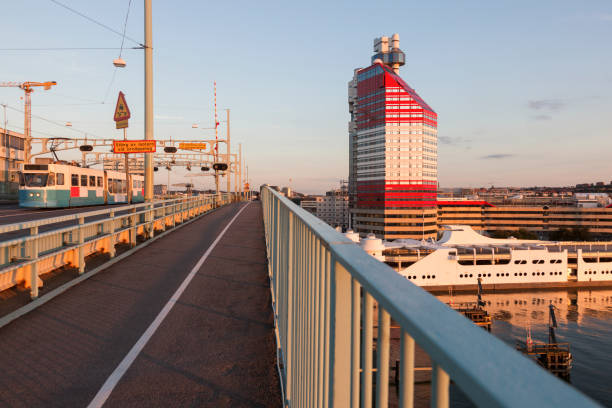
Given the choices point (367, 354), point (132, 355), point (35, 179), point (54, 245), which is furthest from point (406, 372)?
point (35, 179)

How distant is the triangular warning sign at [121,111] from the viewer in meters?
13.8

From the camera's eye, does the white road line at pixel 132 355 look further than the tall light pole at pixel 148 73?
No

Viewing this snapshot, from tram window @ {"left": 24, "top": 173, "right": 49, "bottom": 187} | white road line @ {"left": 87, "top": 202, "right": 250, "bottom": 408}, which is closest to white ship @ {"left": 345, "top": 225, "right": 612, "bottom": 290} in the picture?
tram window @ {"left": 24, "top": 173, "right": 49, "bottom": 187}

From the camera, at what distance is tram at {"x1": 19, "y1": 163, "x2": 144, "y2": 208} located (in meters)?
25.9

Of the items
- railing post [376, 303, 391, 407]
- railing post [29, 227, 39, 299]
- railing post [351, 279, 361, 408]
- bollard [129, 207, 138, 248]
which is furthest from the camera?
bollard [129, 207, 138, 248]

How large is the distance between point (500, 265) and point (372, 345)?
55698mm

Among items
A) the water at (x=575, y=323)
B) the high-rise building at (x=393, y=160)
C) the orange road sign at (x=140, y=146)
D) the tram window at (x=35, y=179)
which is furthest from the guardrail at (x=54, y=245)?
the high-rise building at (x=393, y=160)

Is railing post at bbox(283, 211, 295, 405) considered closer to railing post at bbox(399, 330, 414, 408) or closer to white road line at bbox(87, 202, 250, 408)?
white road line at bbox(87, 202, 250, 408)

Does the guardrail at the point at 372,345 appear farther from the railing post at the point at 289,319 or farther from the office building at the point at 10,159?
the office building at the point at 10,159

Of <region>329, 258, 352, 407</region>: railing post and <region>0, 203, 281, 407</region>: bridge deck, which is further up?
<region>329, 258, 352, 407</region>: railing post

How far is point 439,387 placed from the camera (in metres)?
0.83

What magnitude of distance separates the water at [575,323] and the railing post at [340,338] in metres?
26.8

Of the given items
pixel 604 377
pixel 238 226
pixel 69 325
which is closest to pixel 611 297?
pixel 604 377

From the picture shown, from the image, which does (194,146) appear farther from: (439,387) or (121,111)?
(439,387)
